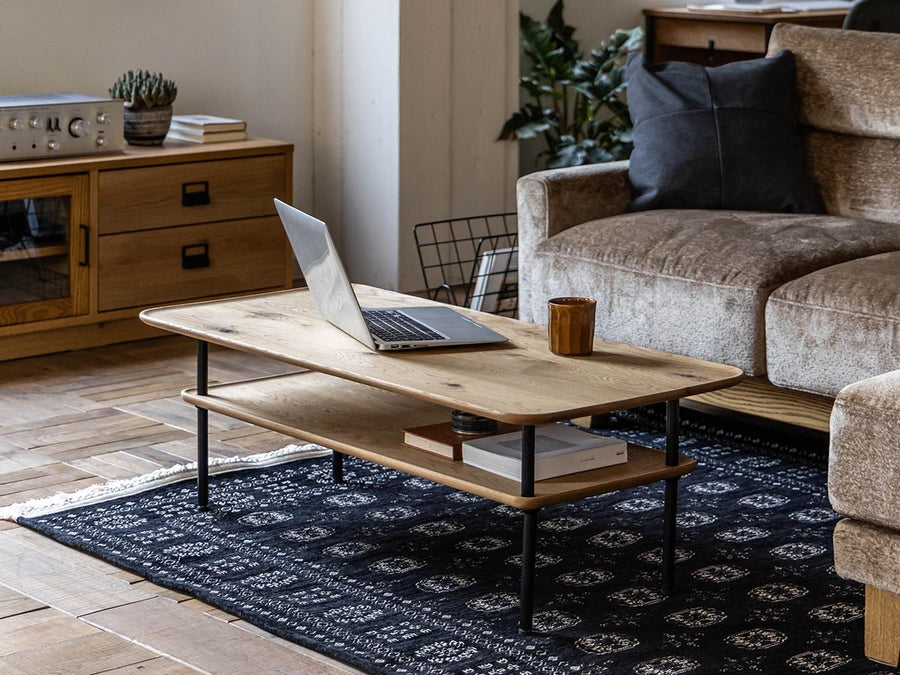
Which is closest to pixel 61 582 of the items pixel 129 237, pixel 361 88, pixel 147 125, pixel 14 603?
pixel 14 603

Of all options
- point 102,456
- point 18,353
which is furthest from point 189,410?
point 18,353

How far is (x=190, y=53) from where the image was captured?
4734 millimetres

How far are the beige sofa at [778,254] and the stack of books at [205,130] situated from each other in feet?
4.08

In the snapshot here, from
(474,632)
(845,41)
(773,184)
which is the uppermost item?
(845,41)

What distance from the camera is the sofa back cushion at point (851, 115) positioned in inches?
140

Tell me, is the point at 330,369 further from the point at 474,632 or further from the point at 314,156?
the point at 314,156

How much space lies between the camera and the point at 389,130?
4.84 metres

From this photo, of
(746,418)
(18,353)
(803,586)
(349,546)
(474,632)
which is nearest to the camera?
(474,632)

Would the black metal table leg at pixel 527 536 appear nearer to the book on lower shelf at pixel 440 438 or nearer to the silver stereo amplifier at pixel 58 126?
the book on lower shelf at pixel 440 438

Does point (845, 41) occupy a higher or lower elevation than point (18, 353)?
higher

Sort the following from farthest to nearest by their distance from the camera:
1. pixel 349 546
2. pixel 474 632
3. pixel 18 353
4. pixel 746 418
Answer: pixel 18 353
pixel 746 418
pixel 349 546
pixel 474 632

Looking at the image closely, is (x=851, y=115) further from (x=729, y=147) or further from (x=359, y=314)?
(x=359, y=314)

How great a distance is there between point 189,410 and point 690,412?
49.0 inches

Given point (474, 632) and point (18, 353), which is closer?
point (474, 632)
